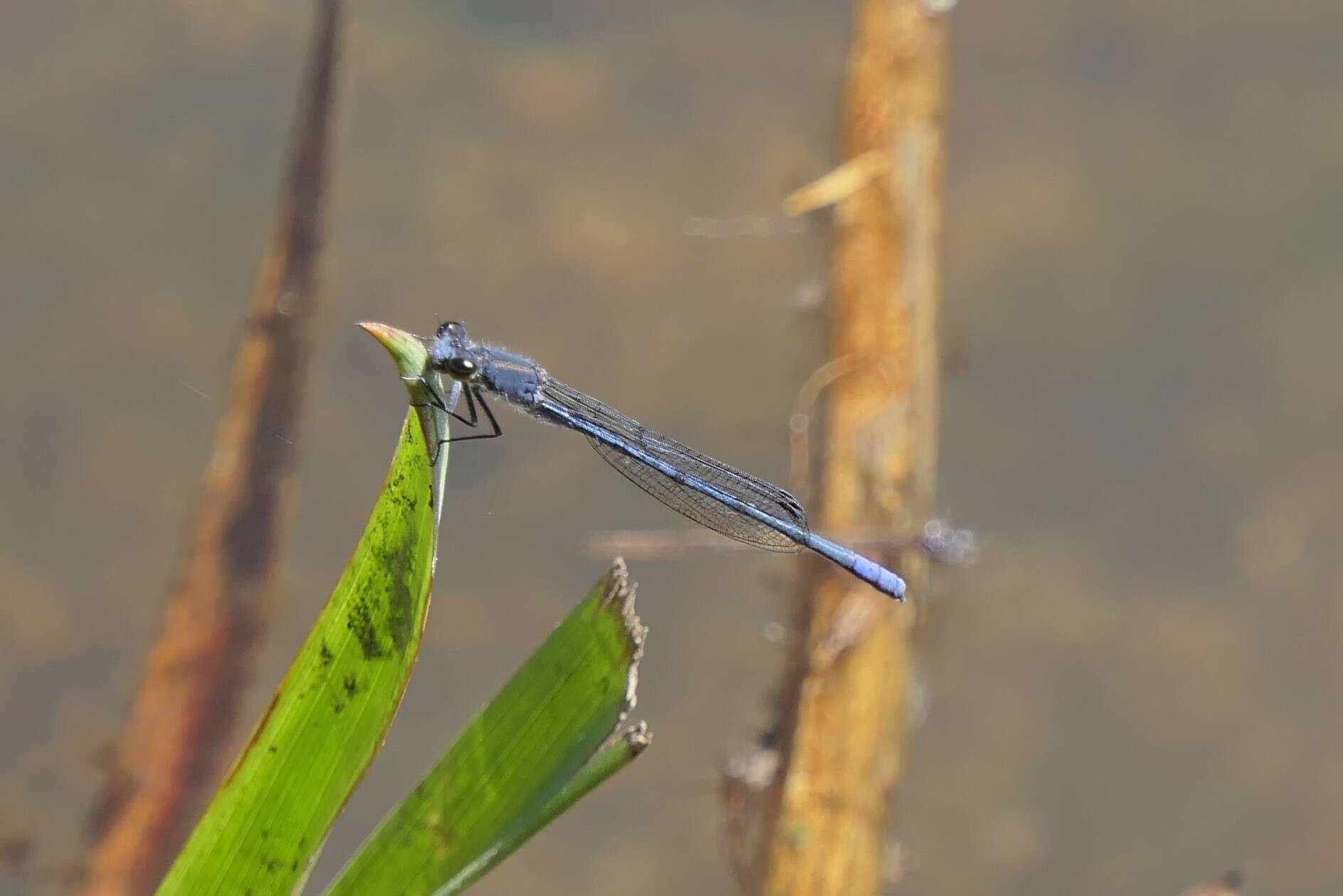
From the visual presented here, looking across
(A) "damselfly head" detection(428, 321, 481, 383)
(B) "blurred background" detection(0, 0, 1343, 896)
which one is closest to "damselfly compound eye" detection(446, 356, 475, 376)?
(A) "damselfly head" detection(428, 321, 481, 383)

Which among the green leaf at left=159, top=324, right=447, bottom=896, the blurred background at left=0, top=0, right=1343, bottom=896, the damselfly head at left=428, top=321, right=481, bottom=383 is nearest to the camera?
the green leaf at left=159, top=324, right=447, bottom=896

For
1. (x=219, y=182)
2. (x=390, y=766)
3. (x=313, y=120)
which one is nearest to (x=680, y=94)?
(x=313, y=120)

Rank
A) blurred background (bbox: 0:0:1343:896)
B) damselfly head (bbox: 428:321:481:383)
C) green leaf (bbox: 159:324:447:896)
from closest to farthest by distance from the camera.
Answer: green leaf (bbox: 159:324:447:896), damselfly head (bbox: 428:321:481:383), blurred background (bbox: 0:0:1343:896)

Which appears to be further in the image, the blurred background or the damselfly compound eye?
the blurred background

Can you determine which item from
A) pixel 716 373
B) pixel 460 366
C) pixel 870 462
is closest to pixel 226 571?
pixel 460 366

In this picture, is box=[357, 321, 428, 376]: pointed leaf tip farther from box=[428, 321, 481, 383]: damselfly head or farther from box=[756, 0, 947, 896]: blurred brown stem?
box=[756, 0, 947, 896]: blurred brown stem

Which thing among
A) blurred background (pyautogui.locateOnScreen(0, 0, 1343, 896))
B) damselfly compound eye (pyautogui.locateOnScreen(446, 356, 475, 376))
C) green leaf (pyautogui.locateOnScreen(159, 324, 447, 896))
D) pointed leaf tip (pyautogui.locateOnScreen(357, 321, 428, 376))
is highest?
blurred background (pyautogui.locateOnScreen(0, 0, 1343, 896))

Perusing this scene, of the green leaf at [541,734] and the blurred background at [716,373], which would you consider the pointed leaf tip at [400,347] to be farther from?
the blurred background at [716,373]
